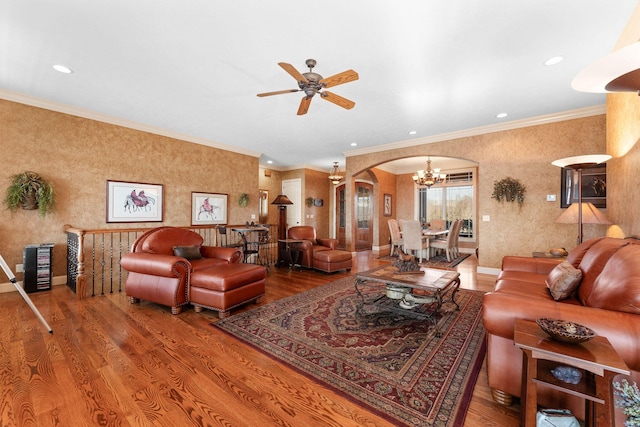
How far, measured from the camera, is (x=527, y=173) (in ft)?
16.0

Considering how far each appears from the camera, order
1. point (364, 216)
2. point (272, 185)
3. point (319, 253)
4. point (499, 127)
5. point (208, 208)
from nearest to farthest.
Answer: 1. point (499, 127)
2. point (319, 253)
3. point (208, 208)
4. point (364, 216)
5. point (272, 185)

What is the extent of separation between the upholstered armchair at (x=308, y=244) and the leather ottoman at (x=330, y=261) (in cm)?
14

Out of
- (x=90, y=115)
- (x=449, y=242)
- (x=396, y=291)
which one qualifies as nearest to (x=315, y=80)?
(x=396, y=291)

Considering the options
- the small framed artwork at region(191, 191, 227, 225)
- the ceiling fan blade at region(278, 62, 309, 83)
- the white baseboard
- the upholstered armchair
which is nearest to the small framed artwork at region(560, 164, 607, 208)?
the upholstered armchair

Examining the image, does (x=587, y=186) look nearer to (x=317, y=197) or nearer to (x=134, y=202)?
(x=317, y=197)

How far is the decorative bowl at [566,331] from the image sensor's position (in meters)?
1.22

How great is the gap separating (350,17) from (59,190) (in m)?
5.06

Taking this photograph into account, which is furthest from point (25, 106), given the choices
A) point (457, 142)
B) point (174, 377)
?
point (457, 142)

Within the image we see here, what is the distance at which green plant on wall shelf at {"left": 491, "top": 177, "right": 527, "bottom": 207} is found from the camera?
4910 millimetres

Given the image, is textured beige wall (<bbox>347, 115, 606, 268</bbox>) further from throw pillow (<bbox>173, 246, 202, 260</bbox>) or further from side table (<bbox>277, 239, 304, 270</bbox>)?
throw pillow (<bbox>173, 246, 202, 260</bbox>)

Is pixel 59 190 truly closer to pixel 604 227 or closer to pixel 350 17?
pixel 350 17

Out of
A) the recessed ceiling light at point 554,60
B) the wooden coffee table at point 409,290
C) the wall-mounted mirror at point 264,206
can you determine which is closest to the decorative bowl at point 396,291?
the wooden coffee table at point 409,290

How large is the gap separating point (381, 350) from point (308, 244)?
333 centimetres

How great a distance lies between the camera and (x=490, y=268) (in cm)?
526
